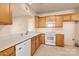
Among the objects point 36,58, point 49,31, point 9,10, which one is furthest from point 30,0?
point 49,31

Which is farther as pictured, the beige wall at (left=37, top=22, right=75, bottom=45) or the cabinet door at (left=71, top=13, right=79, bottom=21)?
the beige wall at (left=37, top=22, right=75, bottom=45)

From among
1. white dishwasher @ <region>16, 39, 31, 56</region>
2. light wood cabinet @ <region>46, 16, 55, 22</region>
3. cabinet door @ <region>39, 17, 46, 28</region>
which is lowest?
white dishwasher @ <region>16, 39, 31, 56</region>

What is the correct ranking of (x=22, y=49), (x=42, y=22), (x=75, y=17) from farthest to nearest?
1. (x=42, y=22)
2. (x=75, y=17)
3. (x=22, y=49)

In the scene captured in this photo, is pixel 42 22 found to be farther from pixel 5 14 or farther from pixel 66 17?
pixel 5 14

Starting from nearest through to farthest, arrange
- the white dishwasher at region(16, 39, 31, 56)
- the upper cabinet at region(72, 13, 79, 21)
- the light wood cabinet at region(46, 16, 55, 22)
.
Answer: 1. the white dishwasher at region(16, 39, 31, 56)
2. the upper cabinet at region(72, 13, 79, 21)
3. the light wood cabinet at region(46, 16, 55, 22)

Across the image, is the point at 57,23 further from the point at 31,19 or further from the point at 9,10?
the point at 9,10

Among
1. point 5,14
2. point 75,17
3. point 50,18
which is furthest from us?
point 50,18

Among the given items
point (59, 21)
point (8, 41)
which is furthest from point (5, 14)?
point (59, 21)

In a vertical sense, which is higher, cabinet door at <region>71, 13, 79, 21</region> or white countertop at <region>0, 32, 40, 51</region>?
cabinet door at <region>71, 13, 79, 21</region>

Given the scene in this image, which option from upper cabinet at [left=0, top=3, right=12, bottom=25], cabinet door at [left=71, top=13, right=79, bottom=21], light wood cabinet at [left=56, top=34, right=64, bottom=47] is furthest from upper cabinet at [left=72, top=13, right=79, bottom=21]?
upper cabinet at [left=0, top=3, right=12, bottom=25]

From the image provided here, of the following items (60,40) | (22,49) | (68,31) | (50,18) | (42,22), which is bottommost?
(60,40)

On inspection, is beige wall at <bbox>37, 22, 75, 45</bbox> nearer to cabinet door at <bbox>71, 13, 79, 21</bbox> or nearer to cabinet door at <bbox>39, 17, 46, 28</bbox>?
cabinet door at <bbox>71, 13, 79, 21</bbox>

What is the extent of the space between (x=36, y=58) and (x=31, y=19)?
524 centimetres

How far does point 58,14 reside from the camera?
560 cm
